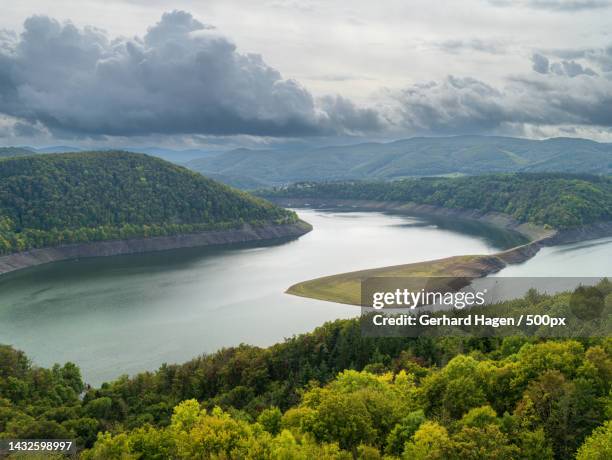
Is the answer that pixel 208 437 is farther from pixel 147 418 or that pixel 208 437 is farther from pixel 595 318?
pixel 595 318

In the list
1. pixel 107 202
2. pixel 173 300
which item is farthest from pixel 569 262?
pixel 107 202

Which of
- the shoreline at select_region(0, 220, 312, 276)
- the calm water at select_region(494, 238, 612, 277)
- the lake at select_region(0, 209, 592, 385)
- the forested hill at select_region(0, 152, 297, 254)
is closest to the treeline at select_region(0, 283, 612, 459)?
the lake at select_region(0, 209, 592, 385)

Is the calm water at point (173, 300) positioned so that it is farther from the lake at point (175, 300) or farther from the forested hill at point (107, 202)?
the forested hill at point (107, 202)

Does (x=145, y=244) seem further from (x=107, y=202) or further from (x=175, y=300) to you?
(x=175, y=300)

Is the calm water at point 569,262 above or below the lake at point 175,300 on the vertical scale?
below

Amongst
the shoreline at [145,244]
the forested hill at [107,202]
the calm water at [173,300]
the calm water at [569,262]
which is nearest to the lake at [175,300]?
the calm water at [173,300]

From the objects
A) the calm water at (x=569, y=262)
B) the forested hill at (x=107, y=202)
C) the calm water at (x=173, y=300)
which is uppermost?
the forested hill at (x=107, y=202)
